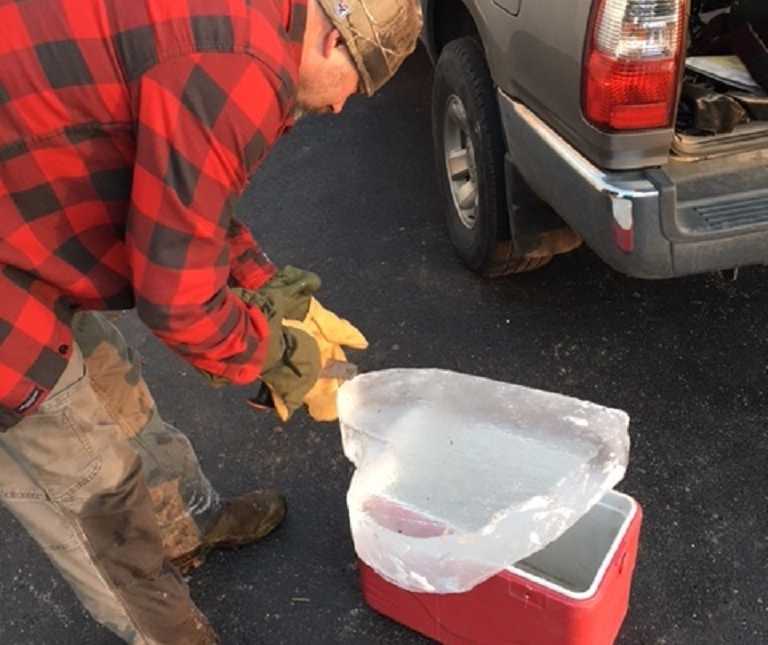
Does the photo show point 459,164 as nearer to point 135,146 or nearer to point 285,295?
point 285,295

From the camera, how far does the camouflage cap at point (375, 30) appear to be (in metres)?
1.28

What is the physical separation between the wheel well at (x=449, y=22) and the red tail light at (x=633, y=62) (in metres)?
1.03

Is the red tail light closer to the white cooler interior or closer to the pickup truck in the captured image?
the pickup truck

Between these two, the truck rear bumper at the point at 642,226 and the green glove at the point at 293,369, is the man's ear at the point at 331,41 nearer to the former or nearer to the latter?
the green glove at the point at 293,369

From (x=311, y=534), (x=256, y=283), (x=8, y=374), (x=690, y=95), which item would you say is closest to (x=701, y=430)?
(x=690, y=95)

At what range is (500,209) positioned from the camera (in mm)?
2758

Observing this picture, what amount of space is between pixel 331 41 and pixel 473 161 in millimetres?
1544

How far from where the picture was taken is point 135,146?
1271 mm

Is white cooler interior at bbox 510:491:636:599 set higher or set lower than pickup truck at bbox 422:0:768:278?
lower

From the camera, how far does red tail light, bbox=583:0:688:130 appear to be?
183cm

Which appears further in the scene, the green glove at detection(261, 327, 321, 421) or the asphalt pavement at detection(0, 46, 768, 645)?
the asphalt pavement at detection(0, 46, 768, 645)

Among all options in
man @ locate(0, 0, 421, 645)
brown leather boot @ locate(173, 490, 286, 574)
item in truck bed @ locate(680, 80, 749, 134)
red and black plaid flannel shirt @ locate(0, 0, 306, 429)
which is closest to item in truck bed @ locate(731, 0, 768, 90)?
item in truck bed @ locate(680, 80, 749, 134)

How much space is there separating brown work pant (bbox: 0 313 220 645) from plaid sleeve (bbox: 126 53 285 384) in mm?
337

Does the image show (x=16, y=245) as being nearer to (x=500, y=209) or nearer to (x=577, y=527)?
(x=577, y=527)
